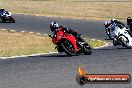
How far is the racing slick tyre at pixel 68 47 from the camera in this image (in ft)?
58.6

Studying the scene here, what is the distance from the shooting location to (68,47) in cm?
1809

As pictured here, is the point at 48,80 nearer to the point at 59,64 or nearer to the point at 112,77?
the point at 59,64

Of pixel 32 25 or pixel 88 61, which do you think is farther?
pixel 32 25

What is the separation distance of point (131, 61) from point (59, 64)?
2.64 m

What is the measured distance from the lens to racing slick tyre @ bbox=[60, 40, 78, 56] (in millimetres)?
17859

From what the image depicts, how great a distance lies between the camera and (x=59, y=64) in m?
15.3

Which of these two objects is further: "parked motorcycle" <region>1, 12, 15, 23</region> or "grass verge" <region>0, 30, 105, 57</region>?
"parked motorcycle" <region>1, 12, 15, 23</region>

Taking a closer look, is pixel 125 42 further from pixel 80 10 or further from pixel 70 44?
pixel 80 10

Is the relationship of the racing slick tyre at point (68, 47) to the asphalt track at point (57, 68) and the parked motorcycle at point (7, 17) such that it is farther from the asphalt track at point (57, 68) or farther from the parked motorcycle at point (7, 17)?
the parked motorcycle at point (7, 17)

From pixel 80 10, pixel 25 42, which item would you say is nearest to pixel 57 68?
pixel 25 42

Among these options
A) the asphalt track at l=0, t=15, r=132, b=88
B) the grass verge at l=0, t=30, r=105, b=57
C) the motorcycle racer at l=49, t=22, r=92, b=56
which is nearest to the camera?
the asphalt track at l=0, t=15, r=132, b=88

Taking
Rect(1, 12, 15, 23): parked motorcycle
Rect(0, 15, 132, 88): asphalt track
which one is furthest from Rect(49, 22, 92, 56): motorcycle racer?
Rect(1, 12, 15, 23): parked motorcycle

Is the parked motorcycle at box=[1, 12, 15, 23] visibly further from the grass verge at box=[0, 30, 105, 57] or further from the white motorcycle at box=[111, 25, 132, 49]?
the white motorcycle at box=[111, 25, 132, 49]


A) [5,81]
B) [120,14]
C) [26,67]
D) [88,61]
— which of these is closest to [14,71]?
[26,67]
